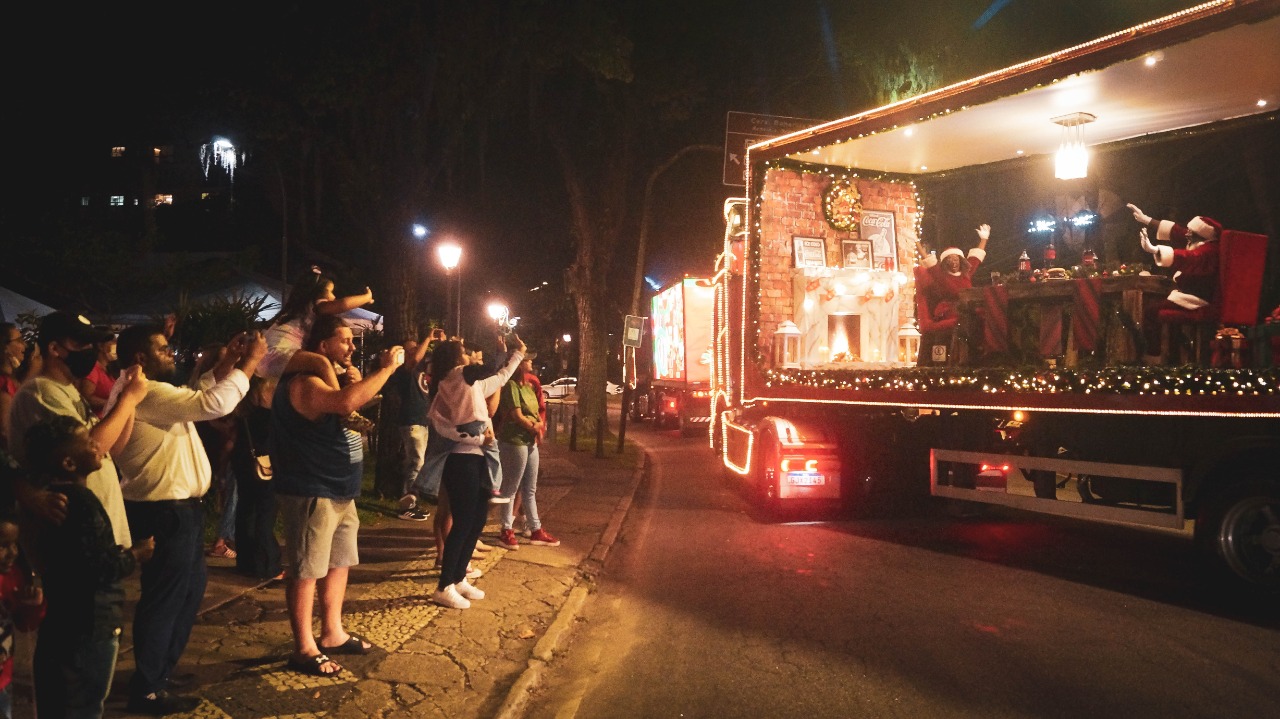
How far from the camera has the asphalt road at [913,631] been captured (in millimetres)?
4672

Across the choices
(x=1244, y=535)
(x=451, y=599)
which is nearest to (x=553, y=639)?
(x=451, y=599)

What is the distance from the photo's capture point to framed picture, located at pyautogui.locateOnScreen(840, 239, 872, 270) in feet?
38.5

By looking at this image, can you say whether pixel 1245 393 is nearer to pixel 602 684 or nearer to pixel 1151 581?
pixel 1151 581

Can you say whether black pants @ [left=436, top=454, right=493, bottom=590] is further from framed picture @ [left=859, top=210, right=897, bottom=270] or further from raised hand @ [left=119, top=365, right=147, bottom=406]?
framed picture @ [left=859, top=210, right=897, bottom=270]

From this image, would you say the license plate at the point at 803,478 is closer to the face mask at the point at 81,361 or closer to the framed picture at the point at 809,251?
the framed picture at the point at 809,251

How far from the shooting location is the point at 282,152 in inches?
584

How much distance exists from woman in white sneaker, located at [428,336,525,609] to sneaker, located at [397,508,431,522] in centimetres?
327

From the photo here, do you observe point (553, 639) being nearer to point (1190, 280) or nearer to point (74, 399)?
point (74, 399)

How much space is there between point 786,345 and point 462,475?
5.51m

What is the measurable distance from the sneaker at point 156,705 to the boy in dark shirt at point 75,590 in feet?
2.82

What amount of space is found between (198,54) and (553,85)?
910cm

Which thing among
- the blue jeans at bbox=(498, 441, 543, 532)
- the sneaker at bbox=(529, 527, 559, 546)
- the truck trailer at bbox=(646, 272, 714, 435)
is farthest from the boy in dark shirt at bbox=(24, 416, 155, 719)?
the truck trailer at bbox=(646, 272, 714, 435)

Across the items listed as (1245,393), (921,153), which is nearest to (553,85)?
(921,153)

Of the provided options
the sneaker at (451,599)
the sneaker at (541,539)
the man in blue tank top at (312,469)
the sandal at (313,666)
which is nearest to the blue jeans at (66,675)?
the man in blue tank top at (312,469)
